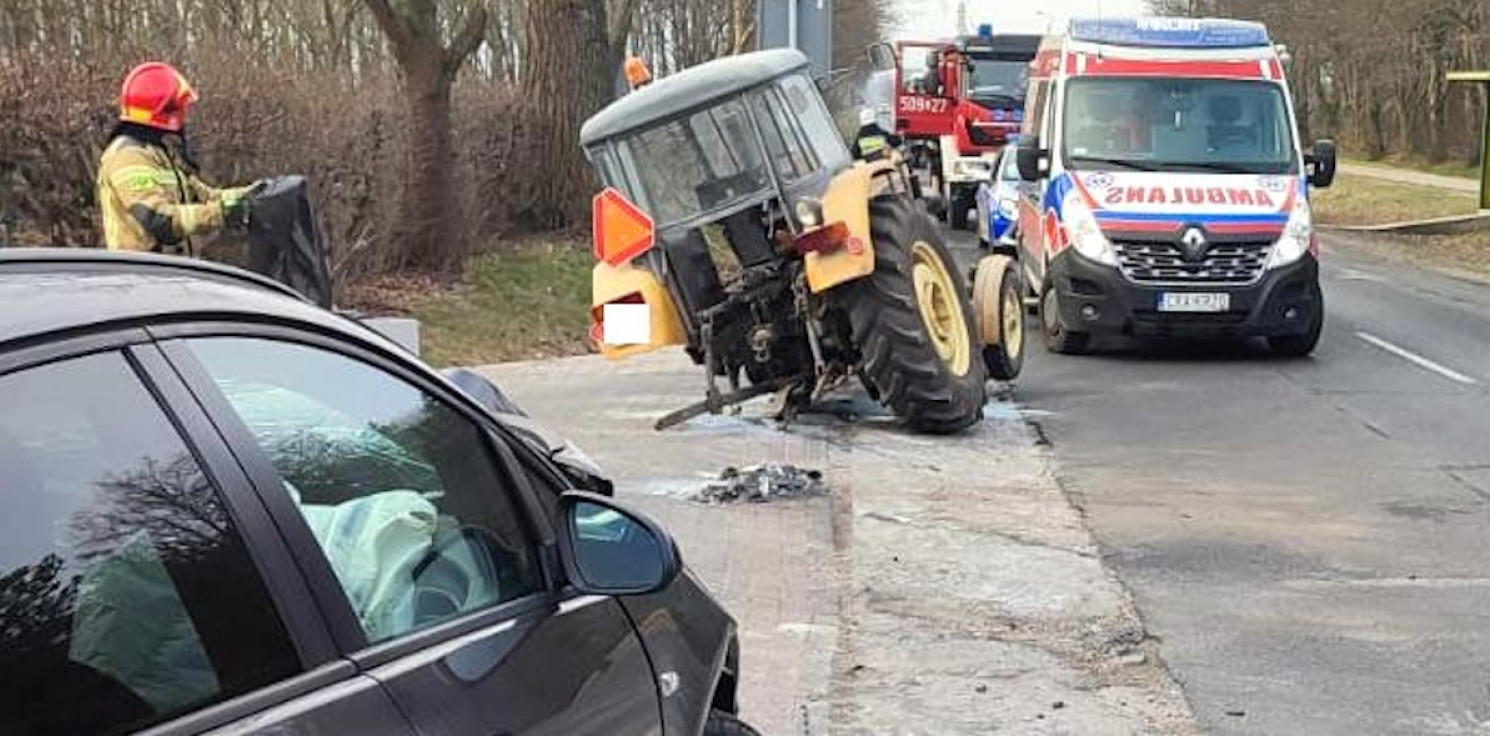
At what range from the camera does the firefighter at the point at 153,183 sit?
6578 mm

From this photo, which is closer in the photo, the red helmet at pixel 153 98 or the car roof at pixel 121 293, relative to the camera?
the car roof at pixel 121 293

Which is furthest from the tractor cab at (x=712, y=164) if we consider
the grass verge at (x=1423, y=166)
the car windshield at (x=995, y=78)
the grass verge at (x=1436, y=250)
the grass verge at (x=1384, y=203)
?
the grass verge at (x=1423, y=166)

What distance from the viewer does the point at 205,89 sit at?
12711mm

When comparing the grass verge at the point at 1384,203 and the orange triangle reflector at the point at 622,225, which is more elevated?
the orange triangle reflector at the point at 622,225

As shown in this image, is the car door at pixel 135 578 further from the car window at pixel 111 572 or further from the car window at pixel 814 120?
the car window at pixel 814 120

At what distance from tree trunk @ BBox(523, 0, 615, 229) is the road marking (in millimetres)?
8617

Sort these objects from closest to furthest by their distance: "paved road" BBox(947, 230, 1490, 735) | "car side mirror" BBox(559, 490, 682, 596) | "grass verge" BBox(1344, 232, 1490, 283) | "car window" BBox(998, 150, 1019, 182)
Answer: "car side mirror" BBox(559, 490, 682, 596), "paved road" BBox(947, 230, 1490, 735), "car window" BBox(998, 150, 1019, 182), "grass verge" BBox(1344, 232, 1490, 283)

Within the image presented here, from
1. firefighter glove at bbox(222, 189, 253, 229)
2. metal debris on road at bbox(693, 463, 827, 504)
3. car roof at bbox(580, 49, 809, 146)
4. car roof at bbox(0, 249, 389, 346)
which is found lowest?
metal debris on road at bbox(693, 463, 827, 504)

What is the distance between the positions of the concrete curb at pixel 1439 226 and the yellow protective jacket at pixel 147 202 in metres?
29.7

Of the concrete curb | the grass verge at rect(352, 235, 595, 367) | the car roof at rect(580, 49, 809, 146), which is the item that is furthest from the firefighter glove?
the concrete curb

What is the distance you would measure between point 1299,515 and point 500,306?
29.4 feet

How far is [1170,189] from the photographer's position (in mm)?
13656

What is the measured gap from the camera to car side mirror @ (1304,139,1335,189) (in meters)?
14.0

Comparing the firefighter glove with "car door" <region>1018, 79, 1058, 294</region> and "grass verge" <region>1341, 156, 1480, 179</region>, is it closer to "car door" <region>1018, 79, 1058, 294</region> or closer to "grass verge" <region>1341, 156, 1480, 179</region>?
"car door" <region>1018, 79, 1058, 294</region>
